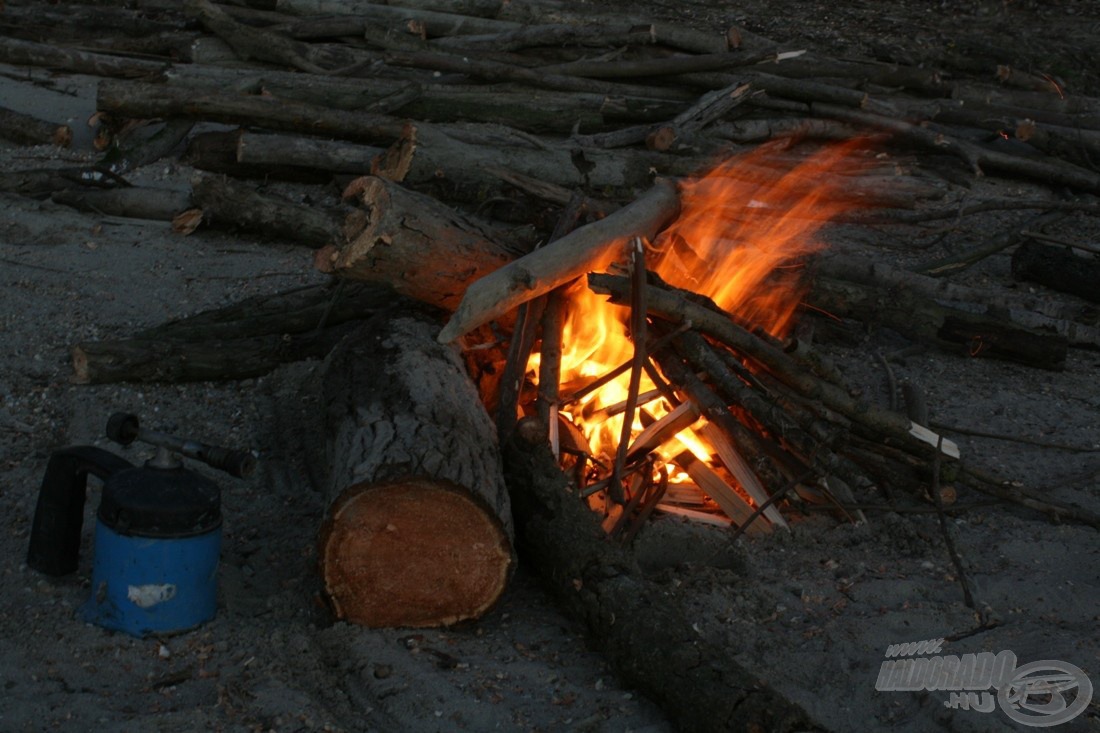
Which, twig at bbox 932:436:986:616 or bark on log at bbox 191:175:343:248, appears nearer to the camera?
twig at bbox 932:436:986:616

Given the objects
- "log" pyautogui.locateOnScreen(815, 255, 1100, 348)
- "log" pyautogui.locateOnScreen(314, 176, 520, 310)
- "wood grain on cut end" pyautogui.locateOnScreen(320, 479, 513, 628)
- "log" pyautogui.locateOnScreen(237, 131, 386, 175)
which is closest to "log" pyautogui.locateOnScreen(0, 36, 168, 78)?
"log" pyautogui.locateOnScreen(237, 131, 386, 175)

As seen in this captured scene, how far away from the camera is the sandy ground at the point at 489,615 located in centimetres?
347

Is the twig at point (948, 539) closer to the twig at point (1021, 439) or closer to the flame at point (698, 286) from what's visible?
the twig at point (1021, 439)

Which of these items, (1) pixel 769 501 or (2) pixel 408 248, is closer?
(1) pixel 769 501

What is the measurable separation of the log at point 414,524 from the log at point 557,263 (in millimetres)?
608

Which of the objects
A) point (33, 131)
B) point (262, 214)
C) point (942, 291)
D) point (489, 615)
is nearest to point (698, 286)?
point (942, 291)

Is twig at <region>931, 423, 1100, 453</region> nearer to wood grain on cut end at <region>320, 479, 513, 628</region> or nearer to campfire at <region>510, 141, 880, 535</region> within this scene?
campfire at <region>510, 141, 880, 535</region>

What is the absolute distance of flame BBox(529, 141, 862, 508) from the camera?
16.8 feet

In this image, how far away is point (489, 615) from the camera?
13.5ft

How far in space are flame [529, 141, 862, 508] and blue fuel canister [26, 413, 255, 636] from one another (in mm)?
1810

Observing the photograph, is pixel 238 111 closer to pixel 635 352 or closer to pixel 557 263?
pixel 557 263

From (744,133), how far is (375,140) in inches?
126

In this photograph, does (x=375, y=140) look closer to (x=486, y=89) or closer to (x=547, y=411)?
(x=486, y=89)

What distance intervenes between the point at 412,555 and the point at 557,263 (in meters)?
1.59
